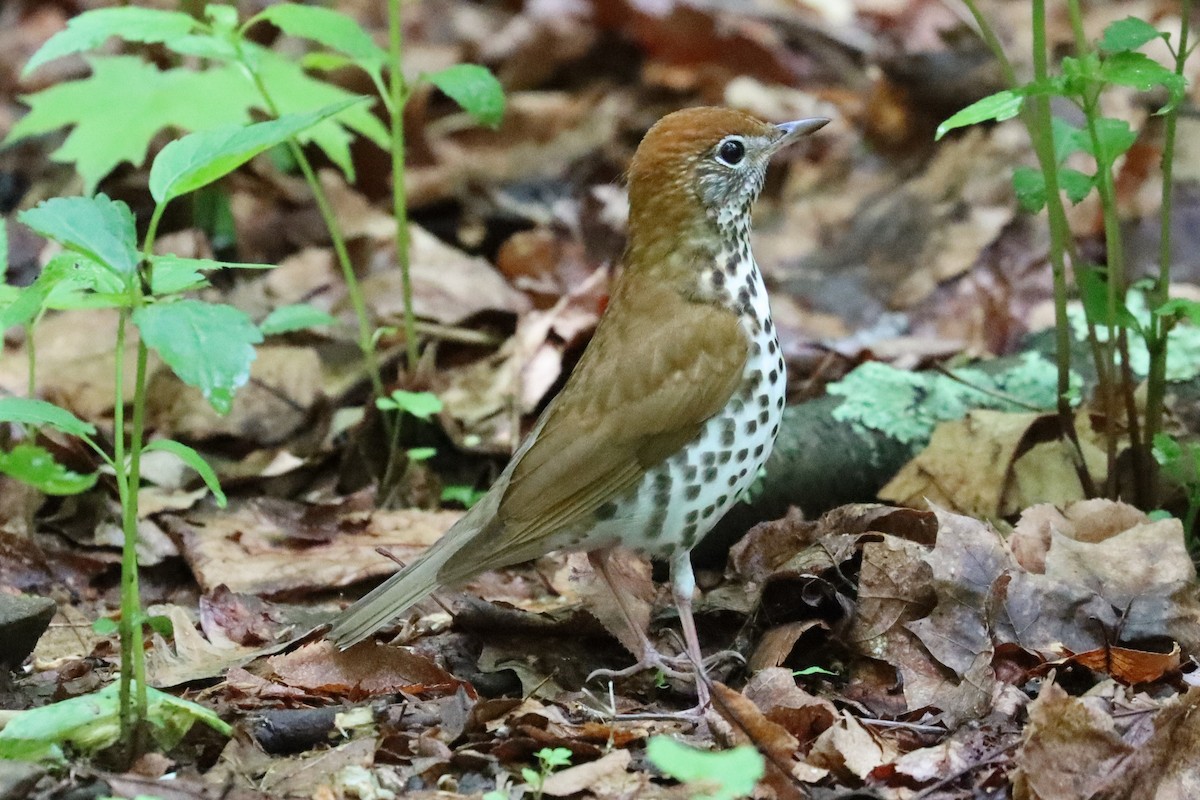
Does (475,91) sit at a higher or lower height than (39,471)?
higher

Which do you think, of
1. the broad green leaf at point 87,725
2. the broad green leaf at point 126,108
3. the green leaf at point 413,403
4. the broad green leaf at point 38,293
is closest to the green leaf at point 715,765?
the broad green leaf at point 87,725

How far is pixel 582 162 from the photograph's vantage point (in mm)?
7828

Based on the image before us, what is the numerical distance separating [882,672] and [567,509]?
859 mm

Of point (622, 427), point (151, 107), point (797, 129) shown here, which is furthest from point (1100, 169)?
point (151, 107)

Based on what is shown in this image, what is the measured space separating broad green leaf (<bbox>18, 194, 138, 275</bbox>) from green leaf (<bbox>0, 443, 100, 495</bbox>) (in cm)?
170

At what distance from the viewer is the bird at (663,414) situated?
359cm

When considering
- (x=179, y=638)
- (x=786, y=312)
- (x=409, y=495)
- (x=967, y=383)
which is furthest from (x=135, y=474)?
(x=786, y=312)

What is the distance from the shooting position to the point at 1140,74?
10.5 feet

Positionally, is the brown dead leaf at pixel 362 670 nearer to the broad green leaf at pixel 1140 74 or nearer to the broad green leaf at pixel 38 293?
the broad green leaf at pixel 38 293

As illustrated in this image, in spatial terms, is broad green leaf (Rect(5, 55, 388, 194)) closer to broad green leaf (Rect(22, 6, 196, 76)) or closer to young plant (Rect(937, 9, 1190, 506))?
broad green leaf (Rect(22, 6, 196, 76))

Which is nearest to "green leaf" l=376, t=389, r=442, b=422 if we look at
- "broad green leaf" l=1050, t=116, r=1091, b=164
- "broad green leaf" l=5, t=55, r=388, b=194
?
"broad green leaf" l=5, t=55, r=388, b=194

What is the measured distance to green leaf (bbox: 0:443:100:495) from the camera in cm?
393

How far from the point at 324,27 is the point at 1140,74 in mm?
2380

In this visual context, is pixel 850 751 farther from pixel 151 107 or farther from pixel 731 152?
pixel 151 107
